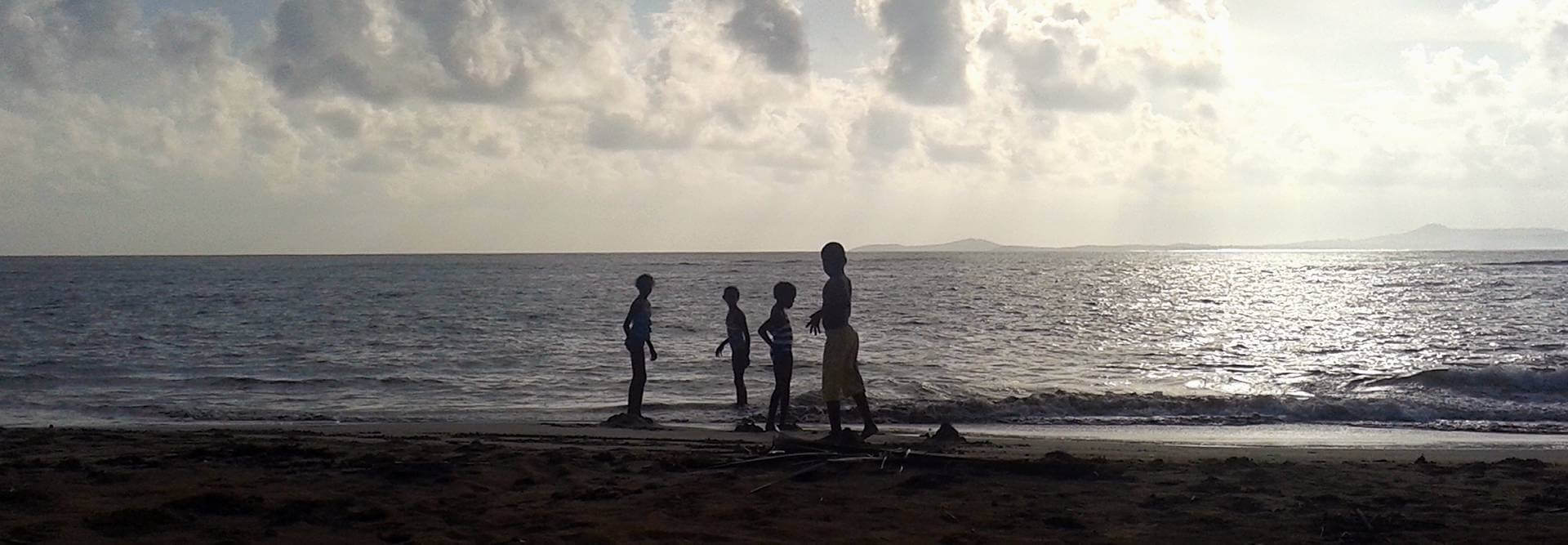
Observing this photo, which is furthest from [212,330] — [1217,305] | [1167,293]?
[1167,293]

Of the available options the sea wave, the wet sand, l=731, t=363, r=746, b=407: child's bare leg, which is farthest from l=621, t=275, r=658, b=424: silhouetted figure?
the sea wave

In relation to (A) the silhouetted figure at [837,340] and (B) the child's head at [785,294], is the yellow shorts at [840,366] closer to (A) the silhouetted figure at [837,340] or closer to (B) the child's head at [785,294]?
(A) the silhouetted figure at [837,340]

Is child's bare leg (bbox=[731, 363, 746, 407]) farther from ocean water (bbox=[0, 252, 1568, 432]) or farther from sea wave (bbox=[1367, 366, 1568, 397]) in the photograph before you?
sea wave (bbox=[1367, 366, 1568, 397])

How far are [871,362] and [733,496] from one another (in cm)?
1455

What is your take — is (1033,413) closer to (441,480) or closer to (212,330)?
(441,480)

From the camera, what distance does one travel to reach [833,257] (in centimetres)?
884

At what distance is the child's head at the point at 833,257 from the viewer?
28.7 ft

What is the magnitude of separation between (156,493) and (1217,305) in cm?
4212

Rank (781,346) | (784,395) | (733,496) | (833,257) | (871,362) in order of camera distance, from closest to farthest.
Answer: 1. (733,496)
2. (833,257)
3. (781,346)
4. (784,395)
5. (871,362)

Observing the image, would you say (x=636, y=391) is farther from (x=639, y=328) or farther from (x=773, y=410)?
(x=773, y=410)

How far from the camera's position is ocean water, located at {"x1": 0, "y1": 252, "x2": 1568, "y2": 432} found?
14.5 metres

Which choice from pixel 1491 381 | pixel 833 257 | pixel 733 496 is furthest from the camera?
pixel 1491 381

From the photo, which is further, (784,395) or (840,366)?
(784,395)

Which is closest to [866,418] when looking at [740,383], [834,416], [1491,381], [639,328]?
[834,416]
